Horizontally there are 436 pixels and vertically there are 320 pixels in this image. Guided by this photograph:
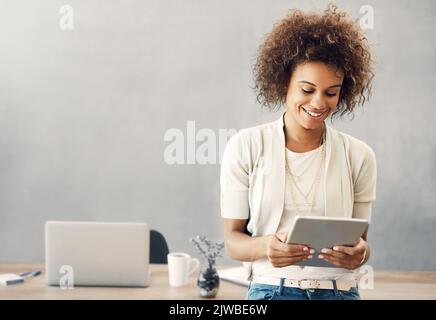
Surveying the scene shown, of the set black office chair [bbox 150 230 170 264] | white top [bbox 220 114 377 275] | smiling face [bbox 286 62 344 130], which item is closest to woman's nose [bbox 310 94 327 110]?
smiling face [bbox 286 62 344 130]

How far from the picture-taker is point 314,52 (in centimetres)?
144

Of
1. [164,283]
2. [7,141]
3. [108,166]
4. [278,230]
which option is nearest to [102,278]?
[164,283]

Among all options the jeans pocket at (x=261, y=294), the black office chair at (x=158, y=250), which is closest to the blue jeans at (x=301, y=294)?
the jeans pocket at (x=261, y=294)

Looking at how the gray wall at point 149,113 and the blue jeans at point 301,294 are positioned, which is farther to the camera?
the gray wall at point 149,113

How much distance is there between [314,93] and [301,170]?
221mm

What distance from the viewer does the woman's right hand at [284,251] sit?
1278 millimetres

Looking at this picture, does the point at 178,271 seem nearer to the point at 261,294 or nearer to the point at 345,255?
the point at 261,294

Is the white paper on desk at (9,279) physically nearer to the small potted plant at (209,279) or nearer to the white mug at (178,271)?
the white mug at (178,271)

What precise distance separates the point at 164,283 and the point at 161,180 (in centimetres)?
112

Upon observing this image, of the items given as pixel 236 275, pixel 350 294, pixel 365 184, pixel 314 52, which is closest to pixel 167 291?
pixel 236 275

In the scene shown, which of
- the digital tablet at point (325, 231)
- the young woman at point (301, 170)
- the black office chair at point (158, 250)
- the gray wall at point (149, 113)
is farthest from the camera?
the gray wall at point (149, 113)

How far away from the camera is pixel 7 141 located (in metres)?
2.65

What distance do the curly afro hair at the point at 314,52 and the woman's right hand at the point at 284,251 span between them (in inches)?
19.8
